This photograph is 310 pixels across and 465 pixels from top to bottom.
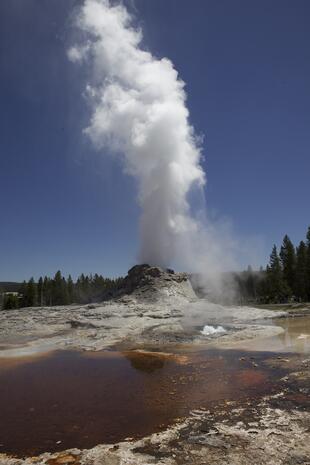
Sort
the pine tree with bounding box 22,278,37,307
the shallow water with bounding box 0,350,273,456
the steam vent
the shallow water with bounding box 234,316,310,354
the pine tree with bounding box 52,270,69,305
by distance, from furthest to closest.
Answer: the pine tree with bounding box 52,270,69,305 → the pine tree with bounding box 22,278,37,307 → the steam vent → the shallow water with bounding box 234,316,310,354 → the shallow water with bounding box 0,350,273,456

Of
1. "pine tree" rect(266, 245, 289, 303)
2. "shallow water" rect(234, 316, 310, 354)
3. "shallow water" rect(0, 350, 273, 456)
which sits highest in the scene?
"pine tree" rect(266, 245, 289, 303)

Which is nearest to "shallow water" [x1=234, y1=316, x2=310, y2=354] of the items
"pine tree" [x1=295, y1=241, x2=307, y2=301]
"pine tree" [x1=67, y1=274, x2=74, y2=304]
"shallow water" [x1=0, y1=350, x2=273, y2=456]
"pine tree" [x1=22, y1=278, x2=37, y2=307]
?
"shallow water" [x1=0, y1=350, x2=273, y2=456]

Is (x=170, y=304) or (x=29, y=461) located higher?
(x=170, y=304)

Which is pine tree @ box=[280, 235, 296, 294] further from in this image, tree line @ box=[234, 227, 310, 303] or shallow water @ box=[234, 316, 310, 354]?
shallow water @ box=[234, 316, 310, 354]

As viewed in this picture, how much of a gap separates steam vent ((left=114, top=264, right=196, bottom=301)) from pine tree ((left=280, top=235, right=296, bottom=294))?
90.8 ft

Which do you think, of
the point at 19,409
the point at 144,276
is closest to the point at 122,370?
the point at 19,409

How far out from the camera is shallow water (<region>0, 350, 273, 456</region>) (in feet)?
31.2

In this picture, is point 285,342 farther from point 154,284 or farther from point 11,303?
point 11,303

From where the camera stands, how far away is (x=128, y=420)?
10281mm

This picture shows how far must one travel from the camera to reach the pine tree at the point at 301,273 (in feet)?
201

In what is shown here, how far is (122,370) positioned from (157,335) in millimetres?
9717

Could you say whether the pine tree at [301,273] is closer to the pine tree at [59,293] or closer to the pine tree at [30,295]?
the pine tree at [59,293]

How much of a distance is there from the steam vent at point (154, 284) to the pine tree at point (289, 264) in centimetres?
2768

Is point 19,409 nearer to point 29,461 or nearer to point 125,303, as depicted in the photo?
point 29,461
